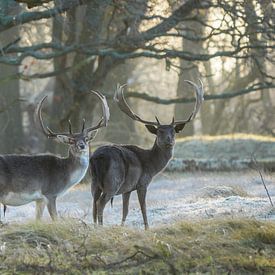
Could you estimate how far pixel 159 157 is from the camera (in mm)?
13570

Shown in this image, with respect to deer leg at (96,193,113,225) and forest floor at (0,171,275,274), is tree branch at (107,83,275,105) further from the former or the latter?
forest floor at (0,171,275,274)

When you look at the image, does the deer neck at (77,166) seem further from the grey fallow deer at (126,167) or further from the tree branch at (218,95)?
the tree branch at (218,95)

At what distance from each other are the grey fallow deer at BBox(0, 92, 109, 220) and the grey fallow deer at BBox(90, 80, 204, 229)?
365mm

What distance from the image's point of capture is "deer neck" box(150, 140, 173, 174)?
44.2 ft

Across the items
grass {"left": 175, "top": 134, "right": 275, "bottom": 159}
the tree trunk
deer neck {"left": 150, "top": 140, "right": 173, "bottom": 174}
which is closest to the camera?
deer neck {"left": 150, "top": 140, "right": 173, "bottom": 174}

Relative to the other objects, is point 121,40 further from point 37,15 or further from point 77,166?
point 77,166

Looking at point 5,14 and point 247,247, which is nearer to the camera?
point 247,247

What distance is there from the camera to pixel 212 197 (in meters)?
→ 15.9

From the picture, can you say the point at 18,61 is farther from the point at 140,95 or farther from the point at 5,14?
the point at 140,95

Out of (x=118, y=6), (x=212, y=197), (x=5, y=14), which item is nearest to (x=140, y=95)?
(x=118, y=6)

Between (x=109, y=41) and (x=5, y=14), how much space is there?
11.0 feet

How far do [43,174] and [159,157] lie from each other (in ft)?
6.05

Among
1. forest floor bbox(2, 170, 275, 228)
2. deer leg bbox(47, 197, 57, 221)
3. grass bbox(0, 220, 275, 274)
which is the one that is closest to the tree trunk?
forest floor bbox(2, 170, 275, 228)

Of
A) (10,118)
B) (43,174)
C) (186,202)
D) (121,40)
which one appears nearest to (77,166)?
(43,174)
